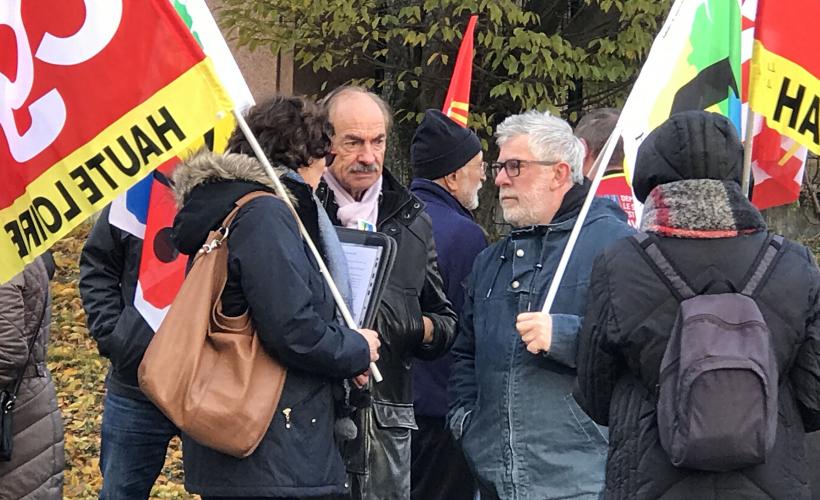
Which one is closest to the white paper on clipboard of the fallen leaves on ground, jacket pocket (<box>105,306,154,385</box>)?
jacket pocket (<box>105,306,154,385</box>)

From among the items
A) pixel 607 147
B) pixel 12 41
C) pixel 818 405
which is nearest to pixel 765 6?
pixel 607 147

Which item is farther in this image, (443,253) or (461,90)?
(461,90)

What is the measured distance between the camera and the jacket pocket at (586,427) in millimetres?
4105

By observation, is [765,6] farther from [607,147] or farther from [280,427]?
[280,427]

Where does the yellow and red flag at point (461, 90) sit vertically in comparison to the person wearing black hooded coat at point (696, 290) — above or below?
below

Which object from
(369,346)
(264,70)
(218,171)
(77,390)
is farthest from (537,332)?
(264,70)

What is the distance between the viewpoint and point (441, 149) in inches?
224

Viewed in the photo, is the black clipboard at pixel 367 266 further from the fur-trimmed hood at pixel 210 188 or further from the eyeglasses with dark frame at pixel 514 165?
the fur-trimmed hood at pixel 210 188

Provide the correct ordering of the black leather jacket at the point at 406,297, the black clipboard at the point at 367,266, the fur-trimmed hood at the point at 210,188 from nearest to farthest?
the fur-trimmed hood at the point at 210,188 < the black clipboard at the point at 367,266 < the black leather jacket at the point at 406,297

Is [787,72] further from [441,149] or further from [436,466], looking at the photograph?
[436,466]

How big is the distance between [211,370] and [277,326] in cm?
23

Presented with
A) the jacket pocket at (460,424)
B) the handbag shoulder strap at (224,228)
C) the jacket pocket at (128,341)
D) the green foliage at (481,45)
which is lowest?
the green foliage at (481,45)

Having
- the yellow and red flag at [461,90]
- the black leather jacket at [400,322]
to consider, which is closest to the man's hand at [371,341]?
the black leather jacket at [400,322]

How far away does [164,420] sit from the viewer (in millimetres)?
4898
